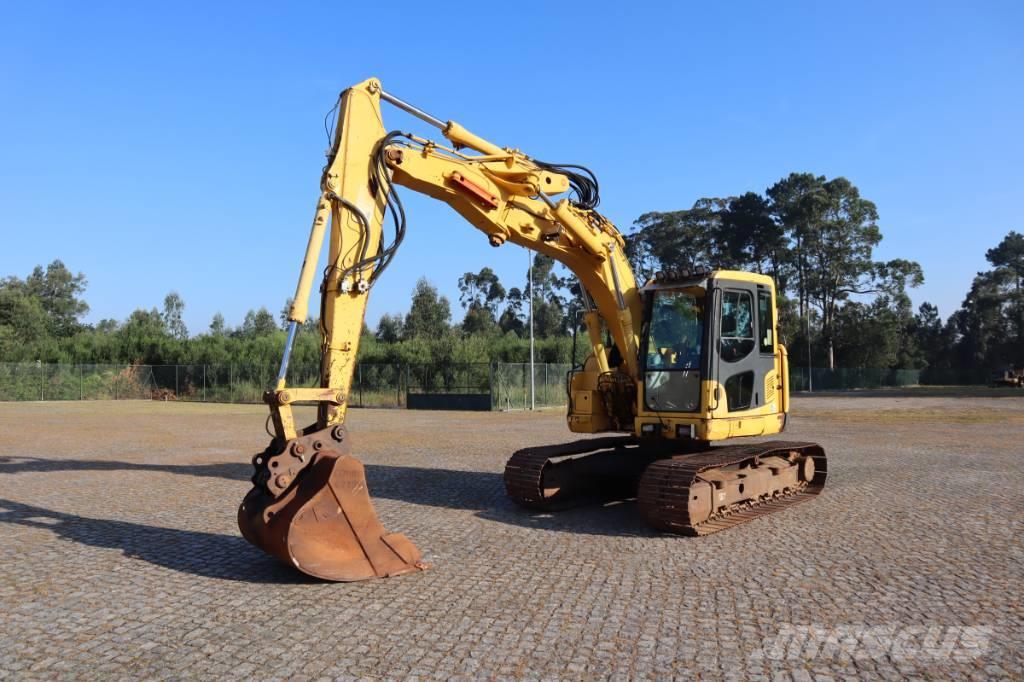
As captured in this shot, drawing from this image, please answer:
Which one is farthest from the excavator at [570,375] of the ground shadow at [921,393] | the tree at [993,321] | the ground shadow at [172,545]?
the tree at [993,321]

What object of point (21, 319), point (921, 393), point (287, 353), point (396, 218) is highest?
point (21, 319)

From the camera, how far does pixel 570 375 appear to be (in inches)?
436

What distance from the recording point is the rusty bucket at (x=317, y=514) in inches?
249

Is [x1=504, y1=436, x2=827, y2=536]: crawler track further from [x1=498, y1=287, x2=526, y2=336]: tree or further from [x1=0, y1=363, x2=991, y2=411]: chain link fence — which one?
[x1=498, y1=287, x2=526, y2=336]: tree

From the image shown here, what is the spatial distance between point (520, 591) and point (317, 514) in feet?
5.70

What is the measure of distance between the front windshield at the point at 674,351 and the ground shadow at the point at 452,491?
5.01ft

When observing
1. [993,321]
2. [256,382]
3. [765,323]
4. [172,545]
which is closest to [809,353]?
[993,321]

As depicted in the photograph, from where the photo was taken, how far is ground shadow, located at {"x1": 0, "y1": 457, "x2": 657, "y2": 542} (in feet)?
30.5

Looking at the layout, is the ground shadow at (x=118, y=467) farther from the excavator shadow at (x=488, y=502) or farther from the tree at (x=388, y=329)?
the tree at (x=388, y=329)

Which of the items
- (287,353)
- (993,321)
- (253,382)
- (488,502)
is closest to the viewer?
(287,353)

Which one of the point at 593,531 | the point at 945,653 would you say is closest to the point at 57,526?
the point at 593,531

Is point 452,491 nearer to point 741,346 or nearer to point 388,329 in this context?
point 741,346

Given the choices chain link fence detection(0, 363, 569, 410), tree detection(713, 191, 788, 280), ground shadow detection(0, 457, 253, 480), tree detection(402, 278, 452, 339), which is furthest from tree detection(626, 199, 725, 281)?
ground shadow detection(0, 457, 253, 480)

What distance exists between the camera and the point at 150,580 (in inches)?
265
